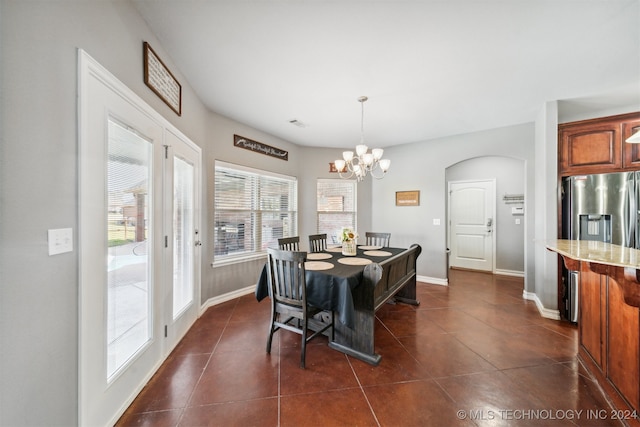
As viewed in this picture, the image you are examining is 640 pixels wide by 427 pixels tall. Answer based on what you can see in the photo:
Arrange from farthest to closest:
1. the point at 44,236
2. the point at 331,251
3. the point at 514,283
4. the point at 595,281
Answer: the point at 514,283
the point at 331,251
the point at 595,281
the point at 44,236

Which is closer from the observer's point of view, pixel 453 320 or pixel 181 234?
pixel 181 234

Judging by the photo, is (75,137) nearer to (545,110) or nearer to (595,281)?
(595,281)

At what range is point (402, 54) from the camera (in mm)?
2049

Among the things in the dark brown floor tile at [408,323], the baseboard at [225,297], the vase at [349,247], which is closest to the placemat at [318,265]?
the vase at [349,247]

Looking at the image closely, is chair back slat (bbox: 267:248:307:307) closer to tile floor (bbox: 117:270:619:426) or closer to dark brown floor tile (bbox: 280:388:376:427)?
tile floor (bbox: 117:270:619:426)

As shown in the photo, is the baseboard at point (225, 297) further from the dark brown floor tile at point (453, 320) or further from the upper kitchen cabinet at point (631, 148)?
the upper kitchen cabinet at point (631, 148)

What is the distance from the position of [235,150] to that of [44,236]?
277 centimetres

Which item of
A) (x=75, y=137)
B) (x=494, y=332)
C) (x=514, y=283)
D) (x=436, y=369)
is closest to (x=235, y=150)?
(x=75, y=137)

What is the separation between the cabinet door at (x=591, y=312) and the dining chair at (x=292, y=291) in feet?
6.65

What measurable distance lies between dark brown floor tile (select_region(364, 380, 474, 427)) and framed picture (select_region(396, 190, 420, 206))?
330cm

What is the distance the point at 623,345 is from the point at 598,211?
1973mm

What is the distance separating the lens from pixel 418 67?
2232 mm

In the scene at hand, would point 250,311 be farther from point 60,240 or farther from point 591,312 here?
point 591,312

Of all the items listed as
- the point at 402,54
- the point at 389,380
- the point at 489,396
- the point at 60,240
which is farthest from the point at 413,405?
the point at 402,54
